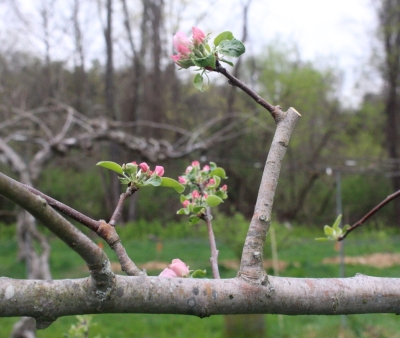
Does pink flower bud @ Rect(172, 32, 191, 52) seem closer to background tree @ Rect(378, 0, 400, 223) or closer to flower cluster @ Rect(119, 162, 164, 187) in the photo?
flower cluster @ Rect(119, 162, 164, 187)

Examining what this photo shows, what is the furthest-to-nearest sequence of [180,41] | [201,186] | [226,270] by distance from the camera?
[226,270]
[201,186]
[180,41]

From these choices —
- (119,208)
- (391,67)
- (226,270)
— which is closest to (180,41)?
(119,208)

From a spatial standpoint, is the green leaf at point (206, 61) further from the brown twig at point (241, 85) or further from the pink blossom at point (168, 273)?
the pink blossom at point (168, 273)

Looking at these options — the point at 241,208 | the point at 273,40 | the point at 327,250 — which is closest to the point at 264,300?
the point at 327,250

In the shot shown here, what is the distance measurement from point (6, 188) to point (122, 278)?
0.16 metres

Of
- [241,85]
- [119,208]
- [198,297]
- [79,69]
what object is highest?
[79,69]

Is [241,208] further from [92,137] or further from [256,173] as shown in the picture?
[92,137]

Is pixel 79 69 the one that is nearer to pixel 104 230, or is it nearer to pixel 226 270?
pixel 226 270

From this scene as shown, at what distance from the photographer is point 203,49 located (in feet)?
1.95

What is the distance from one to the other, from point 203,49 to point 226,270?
446cm

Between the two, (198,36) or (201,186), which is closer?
(198,36)

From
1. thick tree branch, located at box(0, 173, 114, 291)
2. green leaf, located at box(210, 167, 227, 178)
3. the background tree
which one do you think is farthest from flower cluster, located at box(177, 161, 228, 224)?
the background tree

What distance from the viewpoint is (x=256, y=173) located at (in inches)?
351

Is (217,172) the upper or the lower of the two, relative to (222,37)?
lower
